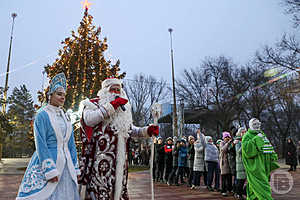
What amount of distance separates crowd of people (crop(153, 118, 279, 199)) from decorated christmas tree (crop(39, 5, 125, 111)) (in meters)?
5.21

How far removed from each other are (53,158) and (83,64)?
12.2m

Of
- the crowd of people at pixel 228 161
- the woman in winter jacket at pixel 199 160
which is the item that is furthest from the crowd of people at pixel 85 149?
the woman in winter jacket at pixel 199 160

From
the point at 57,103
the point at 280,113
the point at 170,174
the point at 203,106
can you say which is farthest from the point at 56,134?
the point at 280,113

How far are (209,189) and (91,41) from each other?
406 inches

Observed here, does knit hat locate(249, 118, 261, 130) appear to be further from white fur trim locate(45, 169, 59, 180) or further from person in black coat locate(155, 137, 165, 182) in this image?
person in black coat locate(155, 137, 165, 182)

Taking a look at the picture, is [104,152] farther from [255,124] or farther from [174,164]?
[174,164]

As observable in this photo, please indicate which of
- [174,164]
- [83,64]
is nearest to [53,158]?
[174,164]

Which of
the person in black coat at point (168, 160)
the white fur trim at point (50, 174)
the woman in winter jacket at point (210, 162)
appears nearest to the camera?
the white fur trim at point (50, 174)

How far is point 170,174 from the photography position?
10414mm

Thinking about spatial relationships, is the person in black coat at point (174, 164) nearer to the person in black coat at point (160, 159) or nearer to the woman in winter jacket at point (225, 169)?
the person in black coat at point (160, 159)

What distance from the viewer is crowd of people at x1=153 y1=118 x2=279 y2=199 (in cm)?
507

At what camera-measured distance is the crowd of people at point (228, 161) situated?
5.07 m

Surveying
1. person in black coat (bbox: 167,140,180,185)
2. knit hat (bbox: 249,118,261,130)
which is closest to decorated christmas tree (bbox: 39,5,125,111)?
person in black coat (bbox: 167,140,180,185)

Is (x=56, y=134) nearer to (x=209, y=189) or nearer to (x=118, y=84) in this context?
(x=118, y=84)
